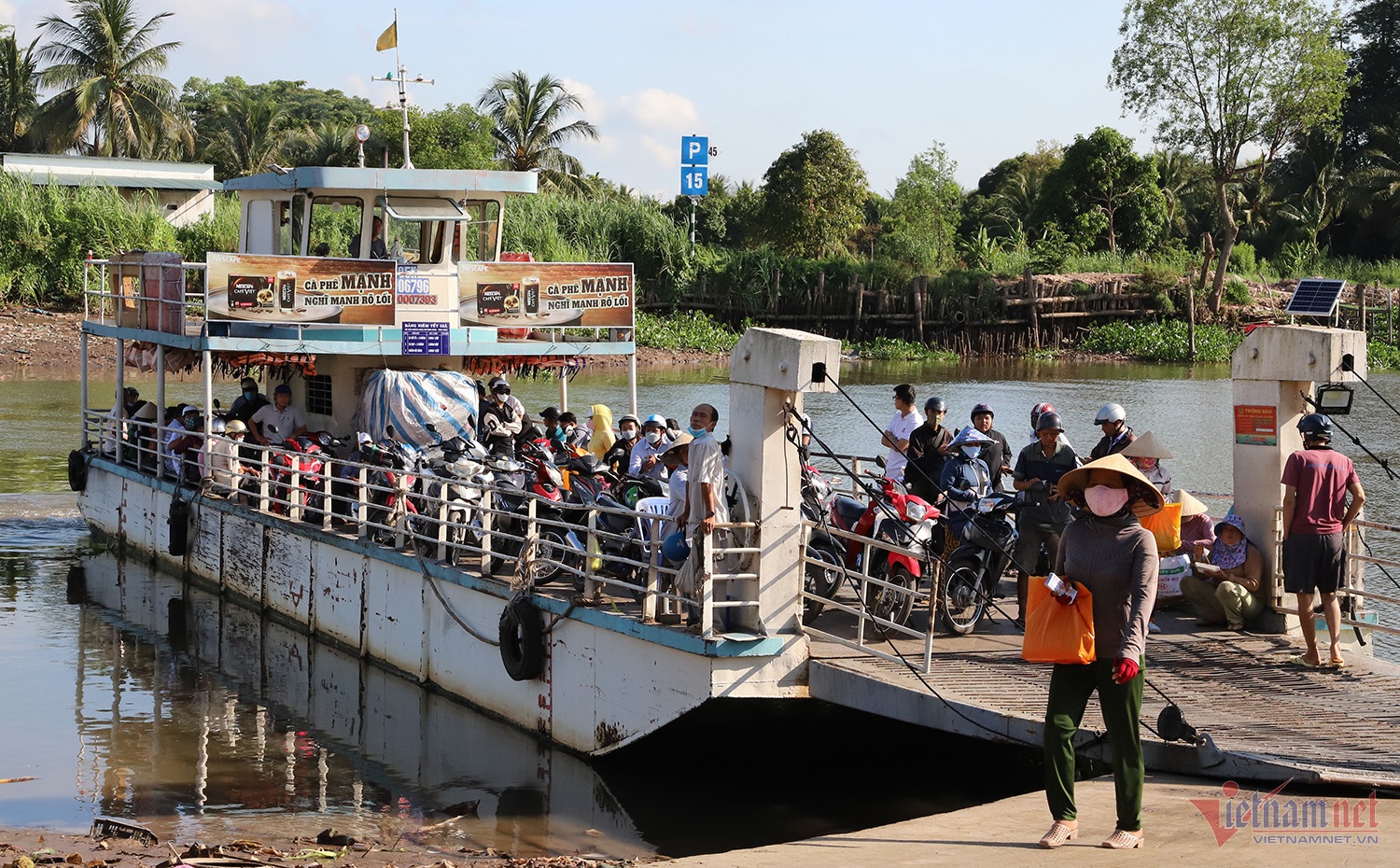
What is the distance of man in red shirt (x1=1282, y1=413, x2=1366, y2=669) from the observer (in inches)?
368

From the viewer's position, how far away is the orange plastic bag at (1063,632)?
6.80 m

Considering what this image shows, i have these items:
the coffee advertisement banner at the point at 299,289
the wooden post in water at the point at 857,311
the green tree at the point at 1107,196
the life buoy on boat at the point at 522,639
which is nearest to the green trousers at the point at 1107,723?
Result: the life buoy on boat at the point at 522,639

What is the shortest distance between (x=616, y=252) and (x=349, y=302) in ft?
108

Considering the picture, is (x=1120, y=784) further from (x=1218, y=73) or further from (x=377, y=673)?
(x=1218, y=73)

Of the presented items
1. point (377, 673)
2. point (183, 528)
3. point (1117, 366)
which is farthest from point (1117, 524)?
point (1117, 366)

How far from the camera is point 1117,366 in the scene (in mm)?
45844

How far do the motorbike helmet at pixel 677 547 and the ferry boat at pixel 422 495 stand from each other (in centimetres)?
22

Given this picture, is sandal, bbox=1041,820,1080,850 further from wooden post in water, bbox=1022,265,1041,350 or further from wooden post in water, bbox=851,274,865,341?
wooden post in water, bbox=1022,265,1041,350

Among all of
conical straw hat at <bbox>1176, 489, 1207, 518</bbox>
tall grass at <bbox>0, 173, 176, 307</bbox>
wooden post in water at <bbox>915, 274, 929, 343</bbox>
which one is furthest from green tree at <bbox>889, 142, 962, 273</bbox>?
conical straw hat at <bbox>1176, 489, 1207, 518</bbox>

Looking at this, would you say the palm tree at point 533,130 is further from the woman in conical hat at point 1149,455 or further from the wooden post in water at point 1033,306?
the woman in conical hat at point 1149,455

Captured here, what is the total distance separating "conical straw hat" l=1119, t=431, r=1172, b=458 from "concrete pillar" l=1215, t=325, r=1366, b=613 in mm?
575

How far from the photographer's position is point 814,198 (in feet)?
168

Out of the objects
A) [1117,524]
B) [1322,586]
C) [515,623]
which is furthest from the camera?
[515,623]

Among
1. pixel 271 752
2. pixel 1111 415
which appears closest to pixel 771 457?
pixel 1111 415
